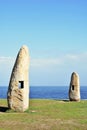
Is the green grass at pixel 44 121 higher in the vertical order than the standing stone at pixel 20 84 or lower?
lower

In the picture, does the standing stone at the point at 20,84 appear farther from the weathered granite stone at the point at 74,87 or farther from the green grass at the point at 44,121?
the weathered granite stone at the point at 74,87

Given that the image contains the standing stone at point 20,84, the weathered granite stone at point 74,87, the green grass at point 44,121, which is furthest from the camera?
the weathered granite stone at point 74,87

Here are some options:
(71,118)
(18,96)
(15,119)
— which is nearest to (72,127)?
(71,118)

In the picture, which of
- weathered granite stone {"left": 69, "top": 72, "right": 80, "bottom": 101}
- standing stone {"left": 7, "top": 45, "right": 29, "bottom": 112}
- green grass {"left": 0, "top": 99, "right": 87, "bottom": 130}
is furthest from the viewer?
weathered granite stone {"left": 69, "top": 72, "right": 80, "bottom": 101}

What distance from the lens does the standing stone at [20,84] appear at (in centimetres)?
2755

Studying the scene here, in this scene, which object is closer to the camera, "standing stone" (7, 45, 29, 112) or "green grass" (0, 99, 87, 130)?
"green grass" (0, 99, 87, 130)

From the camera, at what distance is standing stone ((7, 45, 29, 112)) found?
27547 mm

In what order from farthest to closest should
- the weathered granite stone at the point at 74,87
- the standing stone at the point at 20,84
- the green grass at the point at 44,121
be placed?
the weathered granite stone at the point at 74,87 < the standing stone at the point at 20,84 < the green grass at the point at 44,121

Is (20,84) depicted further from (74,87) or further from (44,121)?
(74,87)

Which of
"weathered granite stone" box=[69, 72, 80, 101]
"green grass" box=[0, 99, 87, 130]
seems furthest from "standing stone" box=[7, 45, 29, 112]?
"weathered granite stone" box=[69, 72, 80, 101]

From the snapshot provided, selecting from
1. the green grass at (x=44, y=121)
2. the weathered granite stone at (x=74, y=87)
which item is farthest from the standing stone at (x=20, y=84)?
the weathered granite stone at (x=74, y=87)

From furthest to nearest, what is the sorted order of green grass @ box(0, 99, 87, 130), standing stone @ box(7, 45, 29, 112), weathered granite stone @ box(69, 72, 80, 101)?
weathered granite stone @ box(69, 72, 80, 101) → standing stone @ box(7, 45, 29, 112) → green grass @ box(0, 99, 87, 130)

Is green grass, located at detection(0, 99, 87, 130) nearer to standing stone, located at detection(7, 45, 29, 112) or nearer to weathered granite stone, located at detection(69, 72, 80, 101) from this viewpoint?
standing stone, located at detection(7, 45, 29, 112)

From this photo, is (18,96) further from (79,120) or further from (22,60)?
(79,120)
